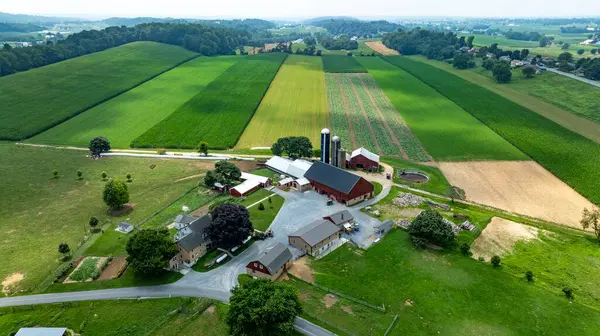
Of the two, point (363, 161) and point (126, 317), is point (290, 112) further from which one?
point (126, 317)

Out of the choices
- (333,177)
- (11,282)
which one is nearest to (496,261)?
(333,177)

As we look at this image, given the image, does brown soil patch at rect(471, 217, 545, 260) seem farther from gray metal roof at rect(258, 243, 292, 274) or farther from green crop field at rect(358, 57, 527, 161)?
green crop field at rect(358, 57, 527, 161)

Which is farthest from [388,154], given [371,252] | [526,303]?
[526,303]

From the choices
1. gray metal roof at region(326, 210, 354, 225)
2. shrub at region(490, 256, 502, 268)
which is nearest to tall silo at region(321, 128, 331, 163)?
gray metal roof at region(326, 210, 354, 225)

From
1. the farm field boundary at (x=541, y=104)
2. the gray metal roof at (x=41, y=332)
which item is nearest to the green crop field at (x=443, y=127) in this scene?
the farm field boundary at (x=541, y=104)

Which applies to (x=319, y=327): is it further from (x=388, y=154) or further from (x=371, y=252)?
(x=388, y=154)

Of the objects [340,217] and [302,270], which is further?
[340,217]
